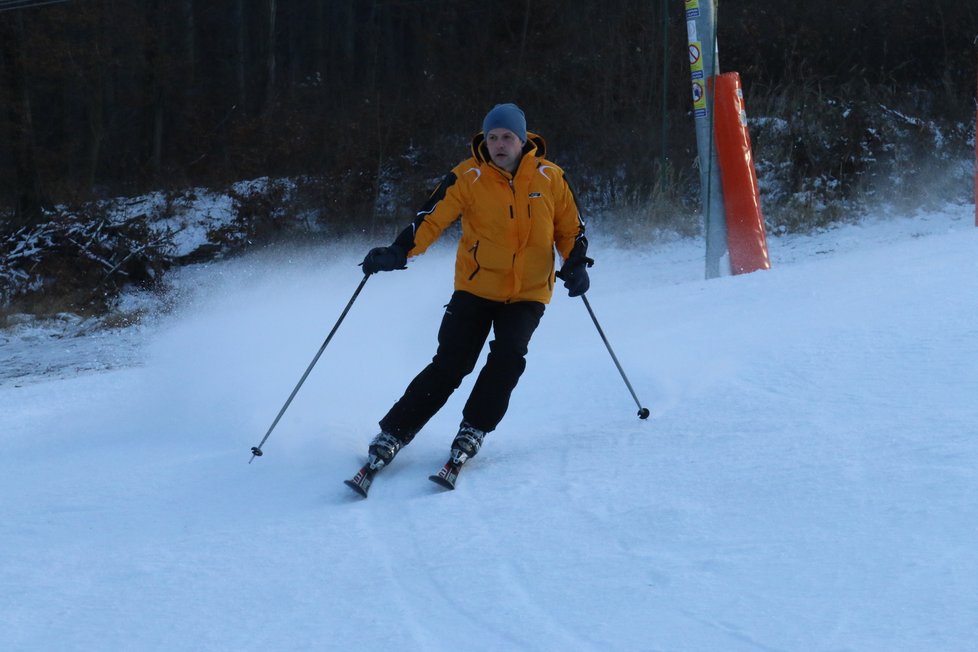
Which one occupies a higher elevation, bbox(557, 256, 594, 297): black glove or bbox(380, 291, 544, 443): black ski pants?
bbox(557, 256, 594, 297): black glove

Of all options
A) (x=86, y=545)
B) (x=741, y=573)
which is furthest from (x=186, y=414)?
(x=741, y=573)

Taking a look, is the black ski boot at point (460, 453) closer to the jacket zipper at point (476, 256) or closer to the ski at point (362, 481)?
the ski at point (362, 481)

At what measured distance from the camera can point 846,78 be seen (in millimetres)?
16422

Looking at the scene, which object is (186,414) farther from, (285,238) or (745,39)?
(745,39)

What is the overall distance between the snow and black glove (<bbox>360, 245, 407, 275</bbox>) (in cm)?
87

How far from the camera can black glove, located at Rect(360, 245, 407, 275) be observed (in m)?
4.31

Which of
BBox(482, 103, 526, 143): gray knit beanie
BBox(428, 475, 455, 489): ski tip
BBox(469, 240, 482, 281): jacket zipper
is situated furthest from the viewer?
BBox(469, 240, 482, 281): jacket zipper

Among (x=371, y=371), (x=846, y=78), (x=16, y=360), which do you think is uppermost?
(x=846, y=78)

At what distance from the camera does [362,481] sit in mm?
4191

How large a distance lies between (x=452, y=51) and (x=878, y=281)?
13728mm

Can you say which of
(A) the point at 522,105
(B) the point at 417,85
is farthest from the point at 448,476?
(B) the point at 417,85

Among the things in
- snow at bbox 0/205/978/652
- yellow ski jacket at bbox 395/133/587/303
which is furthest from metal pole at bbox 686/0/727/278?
yellow ski jacket at bbox 395/133/587/303

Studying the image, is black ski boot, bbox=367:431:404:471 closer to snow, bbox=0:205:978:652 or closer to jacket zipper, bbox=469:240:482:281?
snow, bbox=0:205:978:652

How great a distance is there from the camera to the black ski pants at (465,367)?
441 centimetres
